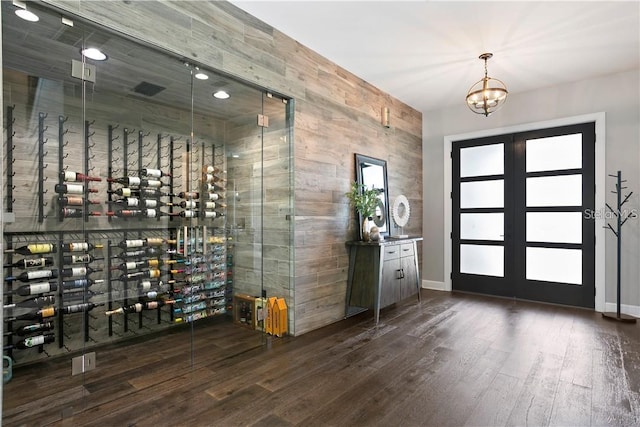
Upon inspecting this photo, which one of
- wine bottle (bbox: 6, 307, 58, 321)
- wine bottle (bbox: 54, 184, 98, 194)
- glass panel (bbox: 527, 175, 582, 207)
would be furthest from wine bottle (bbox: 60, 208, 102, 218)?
glass panel (bbox: 527, 175, 582, 207)

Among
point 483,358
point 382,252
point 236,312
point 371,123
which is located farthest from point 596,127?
point 236,312

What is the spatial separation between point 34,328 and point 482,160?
224 inches

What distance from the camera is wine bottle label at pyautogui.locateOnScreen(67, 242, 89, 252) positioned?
97.6 inches

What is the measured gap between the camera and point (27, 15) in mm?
2059

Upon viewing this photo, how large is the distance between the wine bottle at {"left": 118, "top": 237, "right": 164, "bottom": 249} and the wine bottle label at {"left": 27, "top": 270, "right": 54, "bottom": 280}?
0.59 meters

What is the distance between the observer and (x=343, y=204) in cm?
421

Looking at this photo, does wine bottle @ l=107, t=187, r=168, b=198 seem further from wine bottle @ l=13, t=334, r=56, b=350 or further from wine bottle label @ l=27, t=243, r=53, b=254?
wine bottle @ l=13, t=334, r=56, b=350

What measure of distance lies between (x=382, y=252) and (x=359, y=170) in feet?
3.57

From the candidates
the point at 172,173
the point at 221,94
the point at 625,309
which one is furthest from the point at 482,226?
the point at 172,173

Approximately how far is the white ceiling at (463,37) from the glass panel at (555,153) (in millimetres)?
785

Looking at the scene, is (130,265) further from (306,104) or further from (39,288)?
(306,104)

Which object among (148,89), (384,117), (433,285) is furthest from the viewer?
(433,285)

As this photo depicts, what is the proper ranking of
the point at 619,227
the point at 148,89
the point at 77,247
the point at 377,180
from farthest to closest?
the point at 377,180 < the point at 619,227 < the point at 148,89 < the point at 77,247

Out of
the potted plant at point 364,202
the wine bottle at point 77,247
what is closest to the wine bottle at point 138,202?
the wine bottle at point 77,247
